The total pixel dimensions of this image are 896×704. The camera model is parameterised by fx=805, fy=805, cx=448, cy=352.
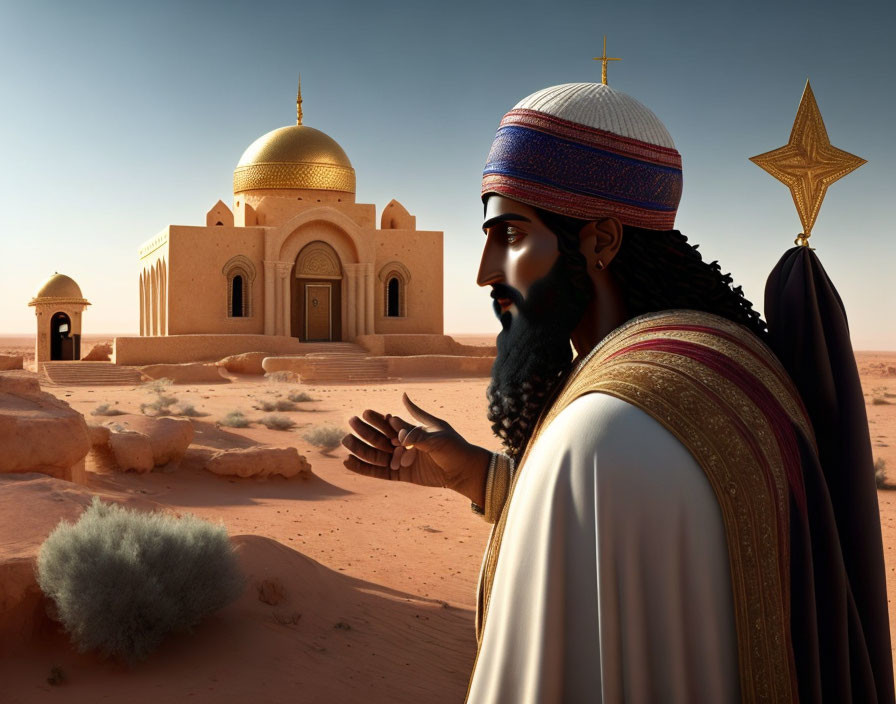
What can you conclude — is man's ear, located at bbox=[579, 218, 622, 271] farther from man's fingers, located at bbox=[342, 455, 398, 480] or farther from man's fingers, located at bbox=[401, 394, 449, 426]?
man's fingers, located at bbox=[342, 455, 398, 480]

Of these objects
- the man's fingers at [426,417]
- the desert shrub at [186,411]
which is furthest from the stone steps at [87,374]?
the man's fingers at [426,417]

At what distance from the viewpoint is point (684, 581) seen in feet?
3.77

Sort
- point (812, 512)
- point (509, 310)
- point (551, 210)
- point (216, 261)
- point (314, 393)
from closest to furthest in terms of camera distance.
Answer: point (812, 512), point (551, 210), point (509, 310), point (314, 393), point (216, 261)

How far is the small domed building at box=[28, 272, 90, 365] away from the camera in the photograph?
26.2m

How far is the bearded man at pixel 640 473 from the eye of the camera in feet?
3.72

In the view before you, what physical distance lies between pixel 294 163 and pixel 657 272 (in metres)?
27.7

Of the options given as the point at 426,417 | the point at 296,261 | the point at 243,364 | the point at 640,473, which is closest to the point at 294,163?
the point at 296,261

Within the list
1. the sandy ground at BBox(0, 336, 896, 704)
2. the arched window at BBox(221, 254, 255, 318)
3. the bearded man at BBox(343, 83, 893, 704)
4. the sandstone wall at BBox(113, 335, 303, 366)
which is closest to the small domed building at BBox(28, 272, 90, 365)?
the sandstone wall at BBox(113, 335, 303, 366)

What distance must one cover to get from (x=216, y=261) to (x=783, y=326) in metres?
26.0

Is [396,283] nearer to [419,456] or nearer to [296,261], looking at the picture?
[296,261]

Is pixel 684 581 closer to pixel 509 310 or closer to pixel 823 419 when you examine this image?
pixel 823 419

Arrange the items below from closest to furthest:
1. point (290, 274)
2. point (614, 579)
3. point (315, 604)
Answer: point (614, 579) < point (315, 604) < point (290, 274)

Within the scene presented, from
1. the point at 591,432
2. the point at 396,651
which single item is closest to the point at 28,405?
the point at 396,651

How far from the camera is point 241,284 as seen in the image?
26.7 m
